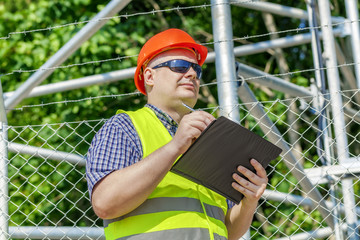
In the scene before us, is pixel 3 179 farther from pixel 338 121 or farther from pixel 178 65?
pixel 338 121

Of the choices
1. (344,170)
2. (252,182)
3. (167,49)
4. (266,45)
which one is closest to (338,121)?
(344,170)

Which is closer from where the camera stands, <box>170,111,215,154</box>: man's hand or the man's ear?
<box>170,111,215,154</box>: man's hand

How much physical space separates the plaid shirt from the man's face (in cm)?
28

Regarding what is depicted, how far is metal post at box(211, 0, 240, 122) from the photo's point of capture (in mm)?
3076

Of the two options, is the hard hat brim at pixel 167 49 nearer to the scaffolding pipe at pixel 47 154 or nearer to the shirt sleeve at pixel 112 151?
A: the shirt sleeve at pixel 112 151

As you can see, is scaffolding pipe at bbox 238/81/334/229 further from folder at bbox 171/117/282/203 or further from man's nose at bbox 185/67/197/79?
folder at bbox 171/117/282/203

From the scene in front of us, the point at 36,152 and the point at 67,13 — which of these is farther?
the point at 67,13

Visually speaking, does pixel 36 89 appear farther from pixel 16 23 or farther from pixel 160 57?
Result: pixel 16 23

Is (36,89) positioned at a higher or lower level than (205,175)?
higher

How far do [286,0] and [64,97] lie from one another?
11.9 ft

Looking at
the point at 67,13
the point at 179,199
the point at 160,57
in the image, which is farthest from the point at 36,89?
the point at 67,13

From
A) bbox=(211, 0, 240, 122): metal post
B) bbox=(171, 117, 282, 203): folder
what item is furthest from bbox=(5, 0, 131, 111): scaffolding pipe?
bbox=(171, 117, 282, 203): folder

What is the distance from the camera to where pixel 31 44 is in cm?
712

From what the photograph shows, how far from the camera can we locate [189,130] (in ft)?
6.07
